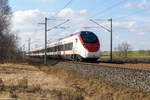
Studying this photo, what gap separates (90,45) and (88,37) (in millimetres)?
1343

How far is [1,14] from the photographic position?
49344 mm

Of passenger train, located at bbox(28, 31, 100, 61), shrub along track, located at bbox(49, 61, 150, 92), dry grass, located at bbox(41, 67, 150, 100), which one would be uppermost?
passenger train, located at bbox(28, 31, 100, 61)

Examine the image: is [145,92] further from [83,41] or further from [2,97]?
[83,41]

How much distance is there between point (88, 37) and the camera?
29.8m

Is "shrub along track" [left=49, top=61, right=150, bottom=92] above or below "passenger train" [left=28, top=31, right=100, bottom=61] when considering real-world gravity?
below

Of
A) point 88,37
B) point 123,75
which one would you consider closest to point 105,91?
point 123,75

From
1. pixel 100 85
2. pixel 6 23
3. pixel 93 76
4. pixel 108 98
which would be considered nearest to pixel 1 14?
pixel 6 23

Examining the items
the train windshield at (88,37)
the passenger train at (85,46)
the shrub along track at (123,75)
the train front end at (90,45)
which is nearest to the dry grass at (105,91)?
the shrub along track at (123,75)

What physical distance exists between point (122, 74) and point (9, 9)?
41048 mm

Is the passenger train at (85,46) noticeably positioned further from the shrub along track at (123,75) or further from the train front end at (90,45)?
the shrub along track at (123,75)

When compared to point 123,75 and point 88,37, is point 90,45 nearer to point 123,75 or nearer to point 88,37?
point 88,37

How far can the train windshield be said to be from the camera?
2928 centimetres

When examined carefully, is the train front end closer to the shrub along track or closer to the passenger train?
the passenger train

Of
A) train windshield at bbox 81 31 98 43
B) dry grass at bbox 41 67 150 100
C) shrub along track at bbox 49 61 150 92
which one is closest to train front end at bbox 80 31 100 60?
train windshield at bbox 81 31 98 43
